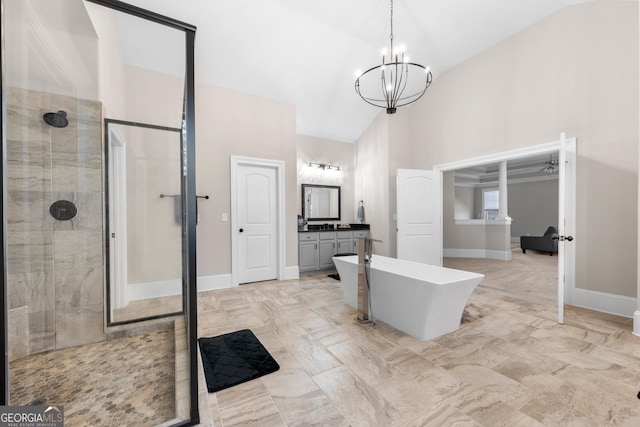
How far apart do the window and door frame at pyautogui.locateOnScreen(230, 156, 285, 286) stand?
27.5 ft

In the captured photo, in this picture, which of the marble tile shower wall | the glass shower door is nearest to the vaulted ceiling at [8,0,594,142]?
the glass shower door

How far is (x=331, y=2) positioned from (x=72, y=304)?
160 inches

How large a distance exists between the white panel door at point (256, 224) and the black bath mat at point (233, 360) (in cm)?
189

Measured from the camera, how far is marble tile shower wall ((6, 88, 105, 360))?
5.27 feet

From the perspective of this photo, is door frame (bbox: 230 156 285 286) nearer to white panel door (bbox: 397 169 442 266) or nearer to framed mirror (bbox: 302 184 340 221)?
framed mirror (bbox: 302 184 340 221)

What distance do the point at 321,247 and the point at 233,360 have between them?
10.4 feet

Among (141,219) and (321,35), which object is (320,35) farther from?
(141,219)

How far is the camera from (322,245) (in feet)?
16.8

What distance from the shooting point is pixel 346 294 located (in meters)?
3.25

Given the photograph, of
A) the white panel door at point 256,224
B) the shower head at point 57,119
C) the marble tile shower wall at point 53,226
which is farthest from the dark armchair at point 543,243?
the shower head at point 57,119

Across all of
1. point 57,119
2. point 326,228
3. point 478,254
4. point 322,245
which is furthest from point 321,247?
point 478,254

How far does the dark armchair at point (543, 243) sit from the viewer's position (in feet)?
22.5

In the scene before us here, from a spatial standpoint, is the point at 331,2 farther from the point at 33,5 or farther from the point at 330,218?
the point at 330,218

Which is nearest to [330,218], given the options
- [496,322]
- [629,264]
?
[496,322]
